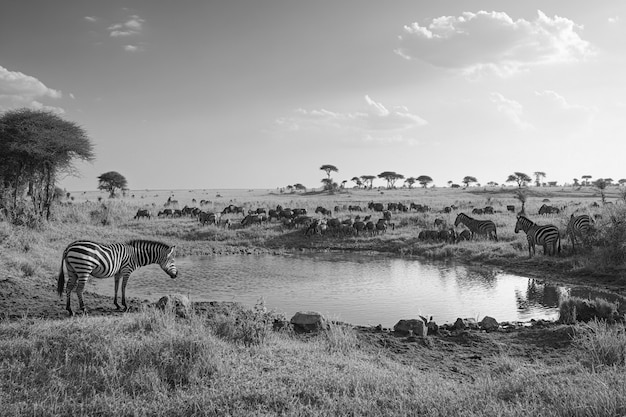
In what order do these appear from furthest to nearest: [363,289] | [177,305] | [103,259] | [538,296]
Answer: [363,289] → [538,296] → [103,259] → [177,305]

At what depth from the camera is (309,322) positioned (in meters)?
9.87

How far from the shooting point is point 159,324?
7.98 m

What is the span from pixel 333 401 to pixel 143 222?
31337 millimetres

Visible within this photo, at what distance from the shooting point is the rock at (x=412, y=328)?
964 cm

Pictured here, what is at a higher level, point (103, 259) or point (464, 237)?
point (103, 259)

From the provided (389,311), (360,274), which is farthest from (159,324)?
(360,274)

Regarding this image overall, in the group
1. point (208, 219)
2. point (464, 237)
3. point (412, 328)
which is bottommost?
point (412, 328)

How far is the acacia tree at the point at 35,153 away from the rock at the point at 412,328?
21164 millimetres

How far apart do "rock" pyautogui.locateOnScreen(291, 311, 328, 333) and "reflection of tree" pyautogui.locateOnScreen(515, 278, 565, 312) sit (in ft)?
20.1

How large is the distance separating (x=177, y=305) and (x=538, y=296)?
1057 cm

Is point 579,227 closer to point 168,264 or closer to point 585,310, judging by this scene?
point 585,310


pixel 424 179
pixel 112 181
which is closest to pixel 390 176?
pixel 424 179

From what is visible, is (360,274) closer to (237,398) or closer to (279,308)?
(279,308)

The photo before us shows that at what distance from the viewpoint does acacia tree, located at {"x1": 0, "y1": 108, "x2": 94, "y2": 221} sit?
24.6 metres
